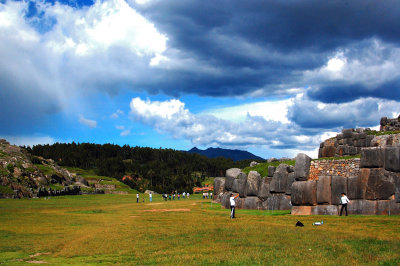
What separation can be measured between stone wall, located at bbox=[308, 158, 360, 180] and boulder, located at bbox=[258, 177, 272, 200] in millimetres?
7022

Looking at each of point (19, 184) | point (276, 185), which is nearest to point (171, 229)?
point (276, 185)

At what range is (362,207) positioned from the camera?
27922mm

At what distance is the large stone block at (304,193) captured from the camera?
100 ft

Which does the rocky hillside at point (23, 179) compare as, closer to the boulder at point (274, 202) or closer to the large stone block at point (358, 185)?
the boulder at point (274, 202)

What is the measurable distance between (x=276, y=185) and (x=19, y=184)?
7588 centimetres

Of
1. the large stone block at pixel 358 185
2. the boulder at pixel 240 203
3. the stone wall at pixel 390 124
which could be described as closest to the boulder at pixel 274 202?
the boulder at pixel 240 203

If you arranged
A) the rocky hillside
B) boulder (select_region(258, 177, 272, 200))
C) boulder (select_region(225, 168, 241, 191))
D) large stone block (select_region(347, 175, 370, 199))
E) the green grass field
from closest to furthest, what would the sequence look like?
the green grass field, large stone block (select_region(347, 175, 370, 199)), boulder (select_region(258, 177, 272, 200)), boulder (select_region(225, 168, 241, 191)), the rocky hillside

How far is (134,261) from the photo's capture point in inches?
534

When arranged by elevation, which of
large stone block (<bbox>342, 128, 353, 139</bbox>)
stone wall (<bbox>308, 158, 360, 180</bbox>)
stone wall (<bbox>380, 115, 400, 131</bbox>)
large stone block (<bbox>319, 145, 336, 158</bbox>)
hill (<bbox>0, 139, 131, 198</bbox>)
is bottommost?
hill (<bbox>0, 139, 131, 198</bbox>)

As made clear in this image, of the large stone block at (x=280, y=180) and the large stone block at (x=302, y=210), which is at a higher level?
the large stone block at (x=280, y=180)

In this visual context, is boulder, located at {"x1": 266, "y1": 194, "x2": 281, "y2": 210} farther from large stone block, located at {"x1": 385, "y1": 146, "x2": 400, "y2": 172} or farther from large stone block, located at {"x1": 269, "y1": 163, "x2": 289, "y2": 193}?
large stone block, located at {"x1": 385, "y1": 146, "x2": 400, "y2": 172}

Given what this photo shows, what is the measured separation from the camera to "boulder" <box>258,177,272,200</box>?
130ft

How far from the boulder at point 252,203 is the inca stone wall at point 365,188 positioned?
9.28m

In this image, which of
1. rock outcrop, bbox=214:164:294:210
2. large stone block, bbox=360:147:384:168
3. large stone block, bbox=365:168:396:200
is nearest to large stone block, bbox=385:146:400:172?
large stone block, bbox=360:147:384:168
